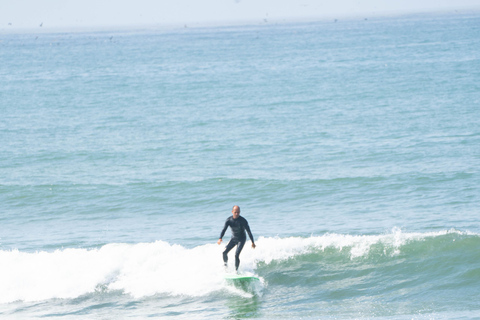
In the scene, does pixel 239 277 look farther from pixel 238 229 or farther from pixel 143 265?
pixel 143 265

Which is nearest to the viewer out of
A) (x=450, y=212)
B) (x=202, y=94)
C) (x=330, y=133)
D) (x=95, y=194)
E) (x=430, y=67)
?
(x=450, y=212)

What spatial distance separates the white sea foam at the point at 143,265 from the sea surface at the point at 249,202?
0.05m

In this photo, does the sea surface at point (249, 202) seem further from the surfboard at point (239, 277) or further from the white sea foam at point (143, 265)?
the surfboard at point (239, 277)

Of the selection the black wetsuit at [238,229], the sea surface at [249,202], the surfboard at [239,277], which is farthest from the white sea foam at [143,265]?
the black wetsuit at [238,229]

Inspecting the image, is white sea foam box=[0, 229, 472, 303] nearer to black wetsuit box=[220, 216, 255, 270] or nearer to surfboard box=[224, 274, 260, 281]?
surfboard box=[224, 274, 260, 281]

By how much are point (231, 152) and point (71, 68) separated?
58.6m

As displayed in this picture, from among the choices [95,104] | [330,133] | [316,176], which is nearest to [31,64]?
[95,104]

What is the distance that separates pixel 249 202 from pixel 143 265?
7.66 m

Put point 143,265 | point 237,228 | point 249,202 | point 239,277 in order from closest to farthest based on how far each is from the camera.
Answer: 1. point 237,228
2. point 239,277
3. point 143,265
4. point 249,202

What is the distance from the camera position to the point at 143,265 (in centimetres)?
1716

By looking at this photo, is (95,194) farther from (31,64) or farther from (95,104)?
(31,64)

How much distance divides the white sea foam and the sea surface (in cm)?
5

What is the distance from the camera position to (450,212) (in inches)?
822

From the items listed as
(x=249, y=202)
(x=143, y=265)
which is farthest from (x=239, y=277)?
(x=249, y=202)
